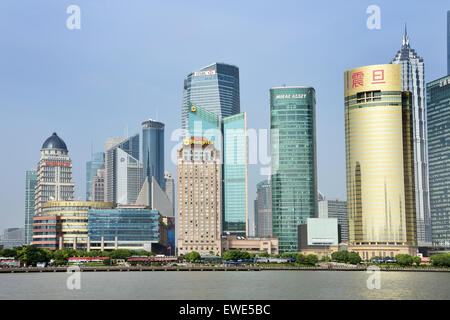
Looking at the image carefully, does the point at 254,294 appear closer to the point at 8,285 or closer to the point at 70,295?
the point at 70,295

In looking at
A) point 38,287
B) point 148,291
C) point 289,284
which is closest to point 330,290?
point 289,284

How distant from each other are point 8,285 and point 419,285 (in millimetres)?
103809

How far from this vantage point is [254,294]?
146 meters

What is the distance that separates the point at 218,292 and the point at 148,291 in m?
15.5

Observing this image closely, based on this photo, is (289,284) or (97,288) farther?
(289,284)

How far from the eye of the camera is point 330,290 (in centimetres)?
15912

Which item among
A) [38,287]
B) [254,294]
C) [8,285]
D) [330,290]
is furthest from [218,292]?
[8,285]

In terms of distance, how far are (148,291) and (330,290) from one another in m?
41.1
